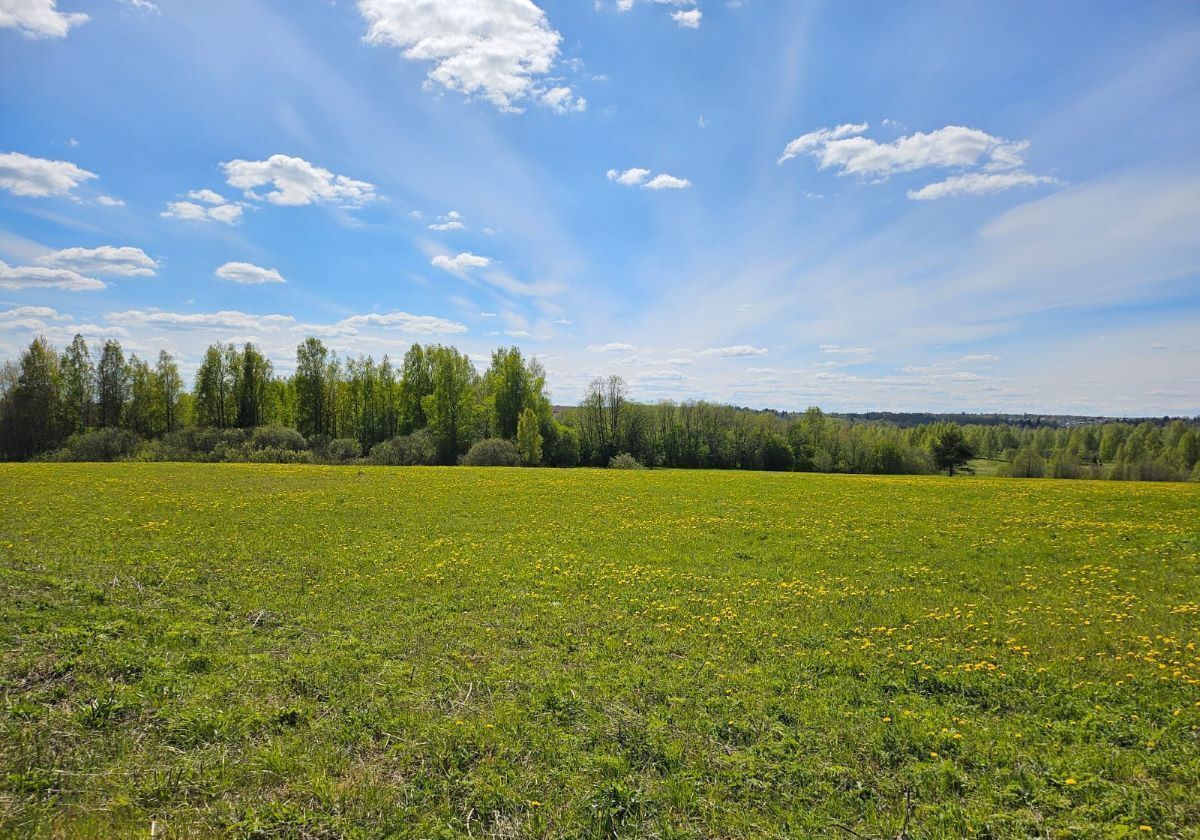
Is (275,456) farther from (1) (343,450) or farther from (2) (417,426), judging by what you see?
(2) (417,426)

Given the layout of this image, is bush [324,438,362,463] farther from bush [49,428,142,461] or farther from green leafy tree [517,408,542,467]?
bush [49,428,142,461]

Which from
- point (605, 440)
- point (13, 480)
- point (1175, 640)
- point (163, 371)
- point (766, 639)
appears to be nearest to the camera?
point (1175, 640)

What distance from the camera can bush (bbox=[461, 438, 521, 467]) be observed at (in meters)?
59.0

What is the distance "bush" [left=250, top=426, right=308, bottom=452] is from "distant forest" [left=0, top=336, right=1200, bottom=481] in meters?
0.15

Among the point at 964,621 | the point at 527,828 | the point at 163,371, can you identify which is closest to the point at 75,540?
the point at 527,828

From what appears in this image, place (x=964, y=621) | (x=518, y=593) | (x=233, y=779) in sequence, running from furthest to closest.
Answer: (x=518, y=593) < (x=964, y=621) < (x=233, y=779)

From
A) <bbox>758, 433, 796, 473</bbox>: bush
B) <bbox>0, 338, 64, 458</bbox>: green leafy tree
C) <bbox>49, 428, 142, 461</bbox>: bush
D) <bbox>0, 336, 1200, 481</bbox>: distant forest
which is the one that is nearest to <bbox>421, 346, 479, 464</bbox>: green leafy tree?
<bbox>0, 336, 1200, 481</bbox>: distant forest

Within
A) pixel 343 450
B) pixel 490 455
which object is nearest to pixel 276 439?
pixel 343 450

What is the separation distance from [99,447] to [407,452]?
31.5 meters

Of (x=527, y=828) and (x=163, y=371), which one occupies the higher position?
(x=163, y=371)

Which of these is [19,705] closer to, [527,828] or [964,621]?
[527,828]

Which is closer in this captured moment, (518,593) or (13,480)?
(518,593)

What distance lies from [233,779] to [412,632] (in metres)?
4.61

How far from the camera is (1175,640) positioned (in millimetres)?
9000
